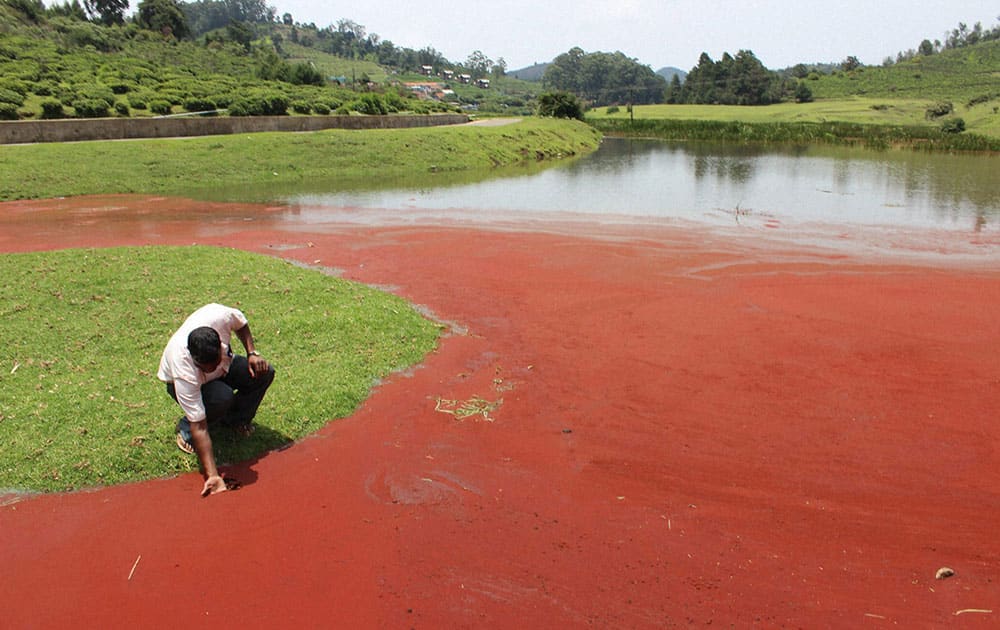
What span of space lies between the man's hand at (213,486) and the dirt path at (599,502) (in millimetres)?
134

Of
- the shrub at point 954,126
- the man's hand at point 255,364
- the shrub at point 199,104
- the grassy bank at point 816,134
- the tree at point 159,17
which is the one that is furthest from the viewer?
the tree at point 159,17

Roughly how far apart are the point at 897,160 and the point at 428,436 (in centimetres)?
4872

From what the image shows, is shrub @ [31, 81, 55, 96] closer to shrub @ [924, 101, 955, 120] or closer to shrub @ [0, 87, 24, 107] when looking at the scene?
shrub @ [0, 87, 24, 107]

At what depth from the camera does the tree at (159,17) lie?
7369 cm

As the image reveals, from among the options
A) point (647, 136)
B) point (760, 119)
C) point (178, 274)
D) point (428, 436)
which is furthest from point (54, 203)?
point (760, 119)

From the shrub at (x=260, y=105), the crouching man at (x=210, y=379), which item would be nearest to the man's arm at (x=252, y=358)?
the crouching man at (x=210, y=379)

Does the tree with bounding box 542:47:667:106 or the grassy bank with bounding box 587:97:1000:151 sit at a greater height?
the tree with bounding box 542:47:667:106

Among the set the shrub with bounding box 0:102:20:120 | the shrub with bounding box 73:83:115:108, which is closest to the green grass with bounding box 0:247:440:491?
the shrub with bounding box 0:102:20:120

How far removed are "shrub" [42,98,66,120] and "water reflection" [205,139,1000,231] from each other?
41.8ft

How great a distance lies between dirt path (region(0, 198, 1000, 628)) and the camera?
471cm

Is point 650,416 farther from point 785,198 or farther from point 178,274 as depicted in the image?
point 785,198

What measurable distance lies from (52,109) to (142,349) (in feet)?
100

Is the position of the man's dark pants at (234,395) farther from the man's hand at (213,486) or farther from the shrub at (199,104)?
the shrub at (199,104)

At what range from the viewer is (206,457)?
574cm
